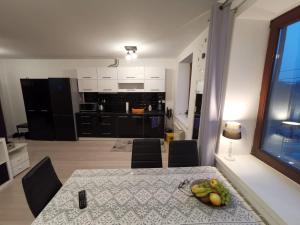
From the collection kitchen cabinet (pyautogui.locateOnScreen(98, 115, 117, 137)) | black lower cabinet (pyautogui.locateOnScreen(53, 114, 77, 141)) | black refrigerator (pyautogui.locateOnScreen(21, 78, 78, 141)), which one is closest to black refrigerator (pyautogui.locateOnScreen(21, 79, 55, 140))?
black refrigerator (pyautogui.locateOnScreen(21, 78, 78, 141))

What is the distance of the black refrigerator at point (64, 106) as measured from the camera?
416 centimetres

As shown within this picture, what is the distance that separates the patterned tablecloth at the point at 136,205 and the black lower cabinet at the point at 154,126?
2848 mm

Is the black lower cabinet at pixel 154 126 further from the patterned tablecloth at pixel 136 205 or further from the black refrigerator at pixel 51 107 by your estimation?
the patterned tablecloth at pixel 136 205

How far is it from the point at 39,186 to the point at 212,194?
4.74 feet

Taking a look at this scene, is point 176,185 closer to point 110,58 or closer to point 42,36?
point 42,36

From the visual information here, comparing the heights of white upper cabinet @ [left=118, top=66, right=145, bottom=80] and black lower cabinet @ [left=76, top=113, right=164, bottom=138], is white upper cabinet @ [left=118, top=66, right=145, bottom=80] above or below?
above

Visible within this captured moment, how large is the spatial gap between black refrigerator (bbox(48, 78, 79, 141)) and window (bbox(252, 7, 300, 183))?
4.51m

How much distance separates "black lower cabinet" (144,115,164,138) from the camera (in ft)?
→ 14.3

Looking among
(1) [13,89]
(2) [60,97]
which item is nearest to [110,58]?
(2) [60,97]

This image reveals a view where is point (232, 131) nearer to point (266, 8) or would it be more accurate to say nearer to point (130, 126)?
point (266, 8)

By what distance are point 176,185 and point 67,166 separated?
270cm

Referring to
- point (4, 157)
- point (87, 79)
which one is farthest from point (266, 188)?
point (87, 79)

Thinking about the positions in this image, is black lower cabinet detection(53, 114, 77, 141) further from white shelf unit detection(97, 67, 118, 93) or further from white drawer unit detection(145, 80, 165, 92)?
white drawer unit detection(145, 80, 165, 92)

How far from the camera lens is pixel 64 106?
4.29 meters
